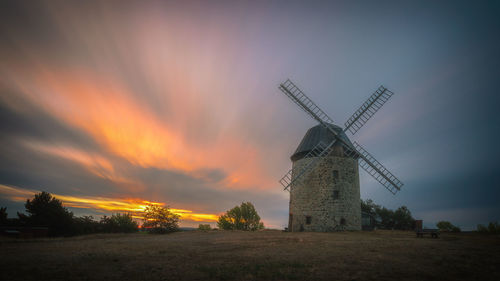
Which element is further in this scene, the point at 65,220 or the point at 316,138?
the point at 316,138

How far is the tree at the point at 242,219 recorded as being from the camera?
30.5 m

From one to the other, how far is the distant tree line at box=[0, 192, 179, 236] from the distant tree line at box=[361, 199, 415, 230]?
2842 cm

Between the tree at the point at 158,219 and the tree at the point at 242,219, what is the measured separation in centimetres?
955

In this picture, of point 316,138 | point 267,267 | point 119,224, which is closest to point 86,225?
point 119,224

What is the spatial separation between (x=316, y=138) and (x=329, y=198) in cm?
625

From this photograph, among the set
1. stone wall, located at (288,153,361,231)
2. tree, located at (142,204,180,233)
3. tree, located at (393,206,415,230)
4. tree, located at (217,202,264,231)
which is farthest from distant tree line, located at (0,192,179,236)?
tree, located at (393,206,415,230)

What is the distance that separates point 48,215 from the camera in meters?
19.1

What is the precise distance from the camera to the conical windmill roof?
74.9 ft

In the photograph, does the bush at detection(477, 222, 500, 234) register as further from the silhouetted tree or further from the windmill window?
the silhouetted tree

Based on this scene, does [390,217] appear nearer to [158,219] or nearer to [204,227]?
[204,227]

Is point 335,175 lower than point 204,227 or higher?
higher

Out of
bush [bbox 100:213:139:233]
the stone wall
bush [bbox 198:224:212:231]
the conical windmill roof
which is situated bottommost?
bush [bbox 198:224:212:231]

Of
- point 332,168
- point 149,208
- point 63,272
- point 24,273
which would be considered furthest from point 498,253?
point 149,208

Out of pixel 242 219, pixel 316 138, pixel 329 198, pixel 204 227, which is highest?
pixel 316 138
